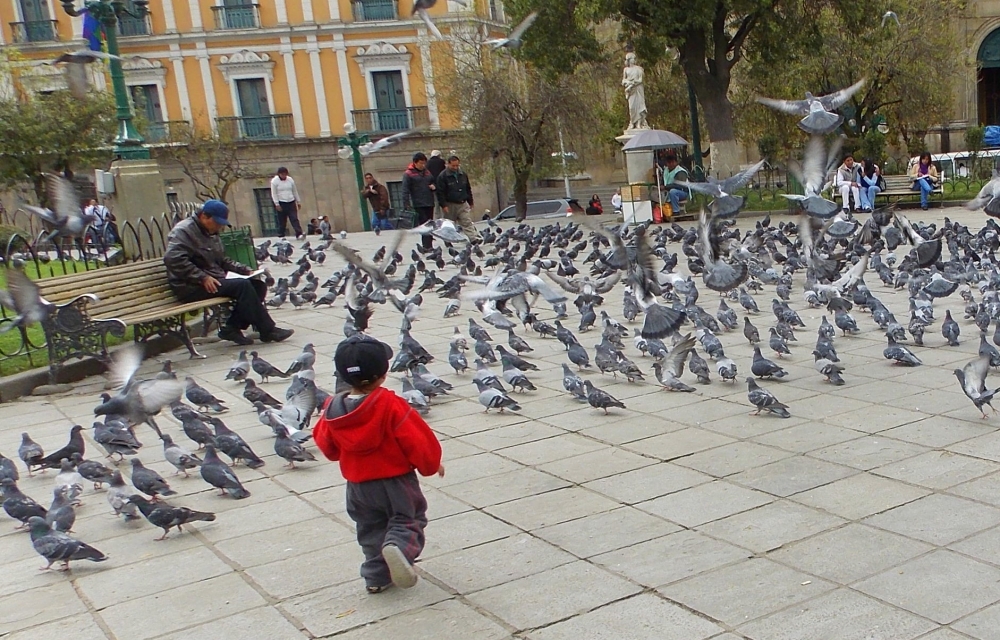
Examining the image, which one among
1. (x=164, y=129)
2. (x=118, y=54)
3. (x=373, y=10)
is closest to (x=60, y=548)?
(x=118, y=54)

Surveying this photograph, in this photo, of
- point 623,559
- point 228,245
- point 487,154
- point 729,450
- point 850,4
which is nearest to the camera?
point 623,559

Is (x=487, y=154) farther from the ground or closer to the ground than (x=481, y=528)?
farther from the ground

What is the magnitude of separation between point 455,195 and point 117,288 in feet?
28.5

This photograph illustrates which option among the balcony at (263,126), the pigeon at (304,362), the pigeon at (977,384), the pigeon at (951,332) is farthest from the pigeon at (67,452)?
the balcony at (263,126)

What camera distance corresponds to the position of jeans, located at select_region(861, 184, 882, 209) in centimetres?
1848

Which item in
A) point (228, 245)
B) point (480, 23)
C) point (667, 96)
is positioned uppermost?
point (480, 23)

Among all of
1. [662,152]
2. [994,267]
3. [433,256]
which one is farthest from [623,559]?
[662,152]

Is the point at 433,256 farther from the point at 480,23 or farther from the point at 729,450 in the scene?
the point at 480,23

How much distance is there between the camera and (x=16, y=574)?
4.13 m

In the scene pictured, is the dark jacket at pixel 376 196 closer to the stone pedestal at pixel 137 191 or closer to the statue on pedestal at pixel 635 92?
the statue on pedestal at pixel 635 92

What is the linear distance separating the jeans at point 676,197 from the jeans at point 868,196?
3382 millimetres

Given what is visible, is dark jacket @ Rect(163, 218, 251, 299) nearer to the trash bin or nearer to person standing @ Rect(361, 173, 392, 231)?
the trash bin

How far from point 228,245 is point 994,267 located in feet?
26.7

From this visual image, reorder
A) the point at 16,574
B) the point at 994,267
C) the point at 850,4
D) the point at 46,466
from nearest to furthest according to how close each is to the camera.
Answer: the point at 16,574, the point at 46,466, the point at 994,267, the point at 850,4
